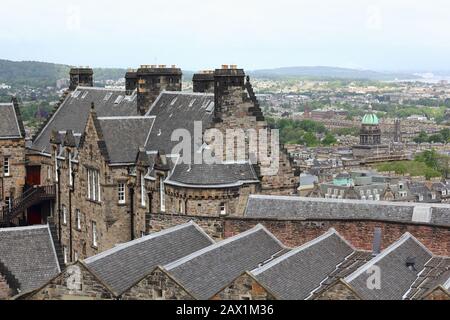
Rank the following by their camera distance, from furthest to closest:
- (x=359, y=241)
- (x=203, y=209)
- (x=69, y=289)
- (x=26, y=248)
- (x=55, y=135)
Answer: (x=55, y=135) < (x=203, y=209) < (x=26, y=248) < (x=359, y=241) < (x=69, y=289)

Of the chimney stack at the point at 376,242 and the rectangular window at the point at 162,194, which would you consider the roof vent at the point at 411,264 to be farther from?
the rectangular window at the point at 162,194

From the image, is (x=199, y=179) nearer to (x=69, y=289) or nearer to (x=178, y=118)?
(x=178, y=118)

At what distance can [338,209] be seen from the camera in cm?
3725

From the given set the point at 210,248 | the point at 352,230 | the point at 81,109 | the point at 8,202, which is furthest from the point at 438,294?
the point at 8,202

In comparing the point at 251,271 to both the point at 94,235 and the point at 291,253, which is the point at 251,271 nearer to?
the point at 291,253

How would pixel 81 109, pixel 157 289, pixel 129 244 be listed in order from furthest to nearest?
pixel 81 109
pixel 129 244
pixel 157 289

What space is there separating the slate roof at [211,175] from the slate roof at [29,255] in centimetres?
847

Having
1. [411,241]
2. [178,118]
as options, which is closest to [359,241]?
[411,241]

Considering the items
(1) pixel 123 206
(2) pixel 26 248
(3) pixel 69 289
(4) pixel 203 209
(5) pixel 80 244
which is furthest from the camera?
(5) pixel 80 244

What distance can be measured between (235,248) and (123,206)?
59.7ft

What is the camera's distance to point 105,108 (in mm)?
58469

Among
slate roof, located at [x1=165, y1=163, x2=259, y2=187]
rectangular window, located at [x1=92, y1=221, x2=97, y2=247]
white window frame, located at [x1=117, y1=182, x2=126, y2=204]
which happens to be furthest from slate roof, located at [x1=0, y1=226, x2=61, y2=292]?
rectangular window, located at [x1=92, y1=221, x2=97, y2=247]

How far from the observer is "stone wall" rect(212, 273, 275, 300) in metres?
25.6

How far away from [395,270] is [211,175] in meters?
16.1
